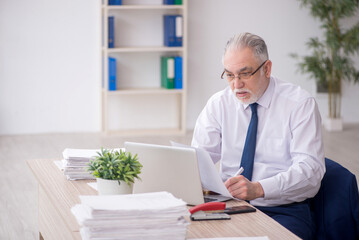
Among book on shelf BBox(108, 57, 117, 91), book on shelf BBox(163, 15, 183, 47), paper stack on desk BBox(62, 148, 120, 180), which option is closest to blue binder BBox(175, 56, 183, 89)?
book on shelf BBox(163, 15, 183, 47)

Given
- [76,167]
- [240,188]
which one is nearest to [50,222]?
[76,167]

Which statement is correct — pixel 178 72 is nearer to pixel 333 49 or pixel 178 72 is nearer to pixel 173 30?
pixel 173 30

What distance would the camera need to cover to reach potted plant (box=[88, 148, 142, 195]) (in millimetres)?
1872

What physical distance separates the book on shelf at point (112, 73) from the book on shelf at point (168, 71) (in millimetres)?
572

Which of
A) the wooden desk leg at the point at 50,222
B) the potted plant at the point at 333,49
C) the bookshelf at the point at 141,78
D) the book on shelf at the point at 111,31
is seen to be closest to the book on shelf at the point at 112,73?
the bookshelf at the point at 141,78

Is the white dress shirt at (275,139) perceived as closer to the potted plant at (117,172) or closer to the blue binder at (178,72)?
the potted plant at (117,172)

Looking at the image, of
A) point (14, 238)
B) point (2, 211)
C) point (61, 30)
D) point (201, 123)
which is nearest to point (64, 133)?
point (61, 30)

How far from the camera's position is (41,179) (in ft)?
7.73

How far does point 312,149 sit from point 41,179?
109 centimetres

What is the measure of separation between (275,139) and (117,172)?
0.81 m

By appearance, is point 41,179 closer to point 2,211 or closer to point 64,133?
point 2,211

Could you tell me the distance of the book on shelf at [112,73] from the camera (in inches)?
248

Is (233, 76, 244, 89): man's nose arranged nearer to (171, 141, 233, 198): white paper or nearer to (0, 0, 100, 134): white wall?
(171, 141, 233, 198): white paper

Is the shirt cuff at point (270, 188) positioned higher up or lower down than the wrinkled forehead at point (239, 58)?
lower down
